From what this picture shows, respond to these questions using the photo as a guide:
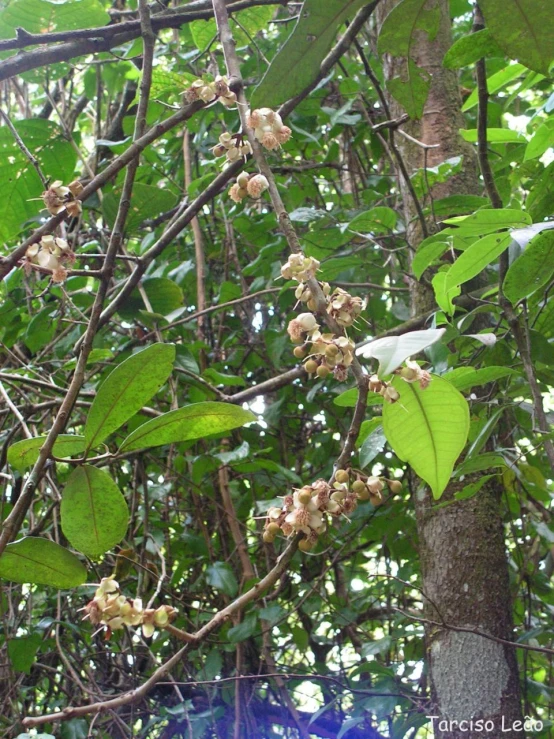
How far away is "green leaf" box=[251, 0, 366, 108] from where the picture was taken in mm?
640

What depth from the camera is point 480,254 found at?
69 cm

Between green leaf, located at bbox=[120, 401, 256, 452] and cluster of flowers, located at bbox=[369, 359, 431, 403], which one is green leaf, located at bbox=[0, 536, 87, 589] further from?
cluster of flowers, located at bbox=[369, 359, 431, 403]

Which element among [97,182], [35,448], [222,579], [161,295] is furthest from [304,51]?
[222,579]

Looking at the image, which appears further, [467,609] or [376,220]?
[376,220]

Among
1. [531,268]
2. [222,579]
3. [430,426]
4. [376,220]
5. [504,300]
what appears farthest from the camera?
[222,579]

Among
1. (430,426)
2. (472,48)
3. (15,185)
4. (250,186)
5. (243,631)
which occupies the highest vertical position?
(15,185)

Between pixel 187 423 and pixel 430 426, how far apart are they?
22 cm

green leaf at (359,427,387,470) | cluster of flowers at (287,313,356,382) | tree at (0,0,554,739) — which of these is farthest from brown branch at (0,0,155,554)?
green leaf at (359,427,387,470)

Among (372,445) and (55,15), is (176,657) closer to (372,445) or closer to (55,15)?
(372,445)

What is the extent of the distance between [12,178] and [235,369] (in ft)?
2.42

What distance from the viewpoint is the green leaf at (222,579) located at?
124 centimetres

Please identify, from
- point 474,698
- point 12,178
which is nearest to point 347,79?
point 12,178

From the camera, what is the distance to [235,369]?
176 cm

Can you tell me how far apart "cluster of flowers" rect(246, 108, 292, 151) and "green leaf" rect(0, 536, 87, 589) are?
42 cm
